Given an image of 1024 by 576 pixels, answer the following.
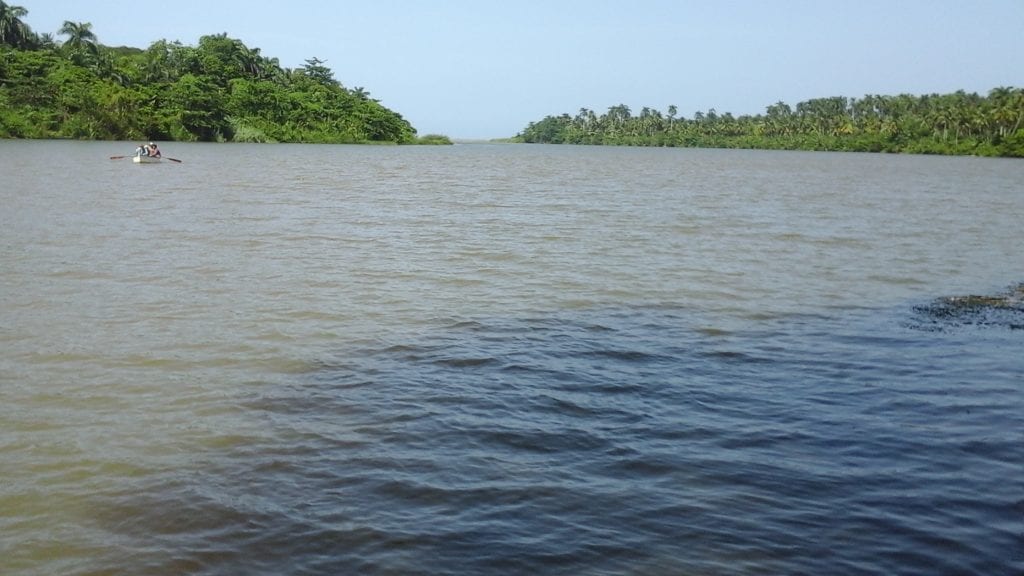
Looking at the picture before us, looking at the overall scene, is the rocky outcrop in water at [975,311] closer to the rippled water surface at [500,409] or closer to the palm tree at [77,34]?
the rippled water surface at [500,409]

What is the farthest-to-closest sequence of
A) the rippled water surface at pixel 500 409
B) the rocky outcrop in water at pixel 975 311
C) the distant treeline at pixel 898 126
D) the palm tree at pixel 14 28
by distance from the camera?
1. the distant treeline at pixel 898 126
2. the palm tree at pixel 14 28
3. the rocky outcrop in water at pixel 975 311
4. the rippled water surface at pixel 500 409

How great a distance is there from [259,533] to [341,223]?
762 inches

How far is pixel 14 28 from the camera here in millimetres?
106438

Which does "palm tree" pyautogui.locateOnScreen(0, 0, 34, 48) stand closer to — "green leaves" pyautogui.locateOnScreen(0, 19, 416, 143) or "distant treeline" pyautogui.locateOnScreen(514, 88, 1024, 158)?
"green leaves" pyautogui.locateOnScreen(0, 19, 416, 143)

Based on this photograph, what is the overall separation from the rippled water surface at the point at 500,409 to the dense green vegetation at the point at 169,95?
73.7 metres

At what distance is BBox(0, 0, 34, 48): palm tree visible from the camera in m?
105

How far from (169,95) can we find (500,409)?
320 feet

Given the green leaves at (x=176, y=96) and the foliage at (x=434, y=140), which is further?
the foliage at (x=434, y=140)

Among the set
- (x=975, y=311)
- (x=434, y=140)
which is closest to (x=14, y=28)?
(x=434, y=140)

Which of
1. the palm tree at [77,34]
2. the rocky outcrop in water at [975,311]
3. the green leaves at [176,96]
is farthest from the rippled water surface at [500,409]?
the palm tree at [77,34]

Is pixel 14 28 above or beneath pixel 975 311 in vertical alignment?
above

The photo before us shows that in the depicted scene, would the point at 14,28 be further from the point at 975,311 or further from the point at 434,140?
the point at 975,311

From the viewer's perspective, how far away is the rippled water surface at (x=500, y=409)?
19.1 ft

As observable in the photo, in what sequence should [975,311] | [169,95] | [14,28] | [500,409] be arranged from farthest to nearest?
[14,28] < [169,95] < [975,311] < [500,409]
